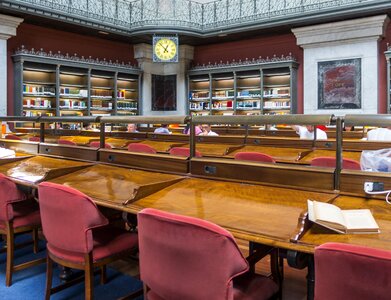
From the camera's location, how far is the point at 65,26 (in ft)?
38.0

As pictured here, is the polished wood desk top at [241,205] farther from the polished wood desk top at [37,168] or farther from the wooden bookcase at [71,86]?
the wooden bookcase at [71,86]

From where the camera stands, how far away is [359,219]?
5.52 ft

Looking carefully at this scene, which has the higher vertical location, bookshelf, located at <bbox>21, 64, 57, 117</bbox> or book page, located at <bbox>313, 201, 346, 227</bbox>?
bookshelf, located at <bbox>21, 64, 57, 117</bbox>

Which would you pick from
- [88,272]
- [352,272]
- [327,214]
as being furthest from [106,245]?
[352,272]

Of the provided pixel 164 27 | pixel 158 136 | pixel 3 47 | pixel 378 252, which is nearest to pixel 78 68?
pixel 3 47

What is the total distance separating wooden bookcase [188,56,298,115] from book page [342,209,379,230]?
10.3 metres

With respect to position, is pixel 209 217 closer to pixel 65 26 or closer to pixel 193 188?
pixel 193 188

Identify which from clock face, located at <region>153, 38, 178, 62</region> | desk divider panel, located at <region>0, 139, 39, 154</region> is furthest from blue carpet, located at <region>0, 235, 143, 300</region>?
clock face, located at <region>153, 38, 178, 62</region>

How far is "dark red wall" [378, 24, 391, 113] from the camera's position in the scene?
10695 mm

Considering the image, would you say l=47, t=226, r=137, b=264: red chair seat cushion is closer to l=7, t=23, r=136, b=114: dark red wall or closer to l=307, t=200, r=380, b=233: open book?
l=307, t=200, r=380, b=233: open book

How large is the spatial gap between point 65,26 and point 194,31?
12.4 ft

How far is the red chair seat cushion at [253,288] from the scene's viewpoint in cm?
175

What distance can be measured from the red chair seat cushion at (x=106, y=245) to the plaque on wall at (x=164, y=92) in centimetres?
1165

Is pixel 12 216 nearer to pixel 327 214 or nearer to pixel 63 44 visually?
pixel 327 214
